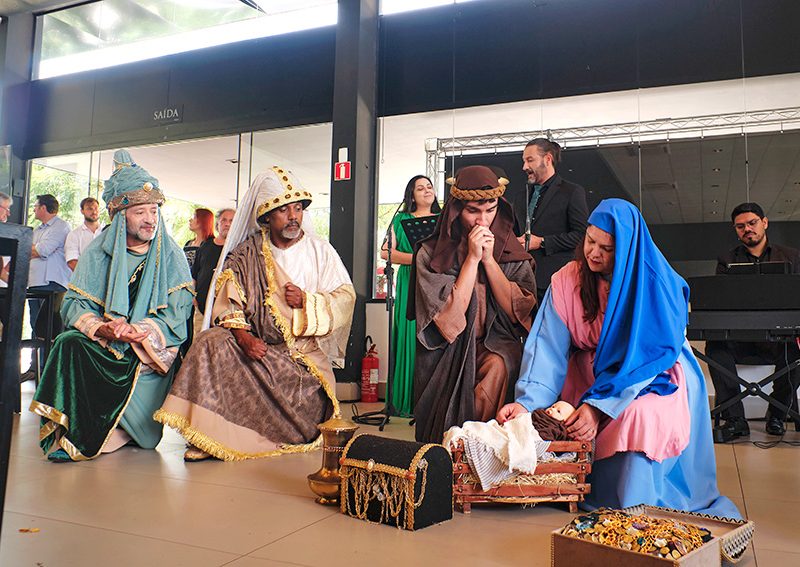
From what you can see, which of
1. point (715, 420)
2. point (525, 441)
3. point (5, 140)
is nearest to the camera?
point (525, 441)

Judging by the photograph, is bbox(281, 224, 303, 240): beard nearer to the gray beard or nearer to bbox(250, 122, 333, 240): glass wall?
the gray beard

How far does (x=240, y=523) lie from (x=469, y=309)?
51.0 inches

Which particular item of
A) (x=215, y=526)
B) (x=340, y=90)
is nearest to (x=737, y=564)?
(x=215, y=526)

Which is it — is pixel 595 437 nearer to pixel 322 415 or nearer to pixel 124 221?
pixel 322 415

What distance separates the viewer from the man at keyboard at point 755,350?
14.7 ft

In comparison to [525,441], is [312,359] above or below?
above

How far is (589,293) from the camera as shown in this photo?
2639 millimetres

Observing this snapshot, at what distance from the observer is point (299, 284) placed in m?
3.82

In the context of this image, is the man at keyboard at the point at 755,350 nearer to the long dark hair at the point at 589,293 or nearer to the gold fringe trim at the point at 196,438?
the long dark hair at the point at 589,293

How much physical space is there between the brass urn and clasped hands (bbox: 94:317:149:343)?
4.84 feet

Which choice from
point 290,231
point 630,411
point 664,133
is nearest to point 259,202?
point 290,231

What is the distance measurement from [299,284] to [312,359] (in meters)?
0.42

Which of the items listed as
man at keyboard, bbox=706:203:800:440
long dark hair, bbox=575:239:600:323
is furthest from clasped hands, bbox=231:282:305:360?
man at keyboard, bbox=706:203:800:440

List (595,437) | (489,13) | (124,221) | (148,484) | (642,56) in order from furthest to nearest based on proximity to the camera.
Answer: (489,13) → (642,56) → (124,221) → (148,484) → (595,437)
